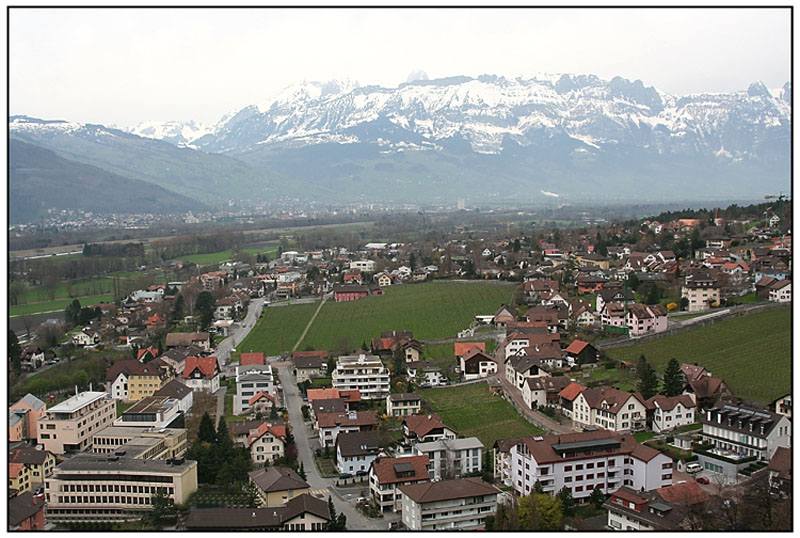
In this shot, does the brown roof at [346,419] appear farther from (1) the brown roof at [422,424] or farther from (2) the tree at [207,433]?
(2) the tree at [207,433]

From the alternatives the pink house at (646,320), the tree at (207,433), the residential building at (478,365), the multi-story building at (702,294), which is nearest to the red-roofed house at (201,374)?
the tree at (207,433)

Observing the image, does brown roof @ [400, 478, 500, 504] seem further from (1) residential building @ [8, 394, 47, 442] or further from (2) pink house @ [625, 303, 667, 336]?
(2) pink house @ [625, 303, 667, 336]

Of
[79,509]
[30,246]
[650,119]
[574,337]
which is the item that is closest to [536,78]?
[650,119]

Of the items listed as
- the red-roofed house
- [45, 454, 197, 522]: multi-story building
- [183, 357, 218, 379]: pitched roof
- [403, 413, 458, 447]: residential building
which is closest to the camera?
[45, 454, 197, 522]: multi-story building

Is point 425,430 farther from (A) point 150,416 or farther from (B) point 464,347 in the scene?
(B) point 464,347

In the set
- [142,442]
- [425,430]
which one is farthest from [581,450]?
[142,442]

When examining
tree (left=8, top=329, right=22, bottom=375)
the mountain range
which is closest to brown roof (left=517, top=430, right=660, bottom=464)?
tree (left=8, top=329, right=22, bottom=375)

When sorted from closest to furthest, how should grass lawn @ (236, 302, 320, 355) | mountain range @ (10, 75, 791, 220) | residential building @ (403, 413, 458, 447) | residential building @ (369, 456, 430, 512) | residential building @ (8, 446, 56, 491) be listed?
1. residential building @ (369, 456, 430, 512)
2. residential building @ (8, 446, 56, 491)
3. residential building @ (403, 413, 458, 447)
4. grass lawn @ (236, 302, 320, 355)
5. mountain range @ (10, 75, 791, 220)
